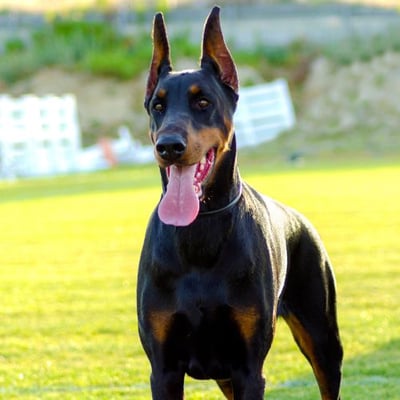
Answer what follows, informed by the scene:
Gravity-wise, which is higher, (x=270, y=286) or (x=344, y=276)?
(x=270, y=286)

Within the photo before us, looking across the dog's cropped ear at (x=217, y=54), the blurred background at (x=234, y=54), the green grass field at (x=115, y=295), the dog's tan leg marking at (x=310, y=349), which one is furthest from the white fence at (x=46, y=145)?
the dog's cropped ear at (x=217, y=54)

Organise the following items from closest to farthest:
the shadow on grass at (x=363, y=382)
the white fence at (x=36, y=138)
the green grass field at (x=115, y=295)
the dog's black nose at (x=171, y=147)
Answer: the dog's black nose at (x=171, y=147), the shadow on grass at (x=363, y=382), the green grass field at (x=115, y=295), the white fence at (x=36, y=138)

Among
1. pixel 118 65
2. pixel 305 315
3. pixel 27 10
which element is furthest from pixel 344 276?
pixel 27 10

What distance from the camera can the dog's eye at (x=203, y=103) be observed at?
5914 millimetres

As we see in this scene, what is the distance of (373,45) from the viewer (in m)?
53.1

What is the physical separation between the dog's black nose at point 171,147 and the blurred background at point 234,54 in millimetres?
40825

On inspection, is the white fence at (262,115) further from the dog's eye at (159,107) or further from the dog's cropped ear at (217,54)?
the dog's eye at (159,107)

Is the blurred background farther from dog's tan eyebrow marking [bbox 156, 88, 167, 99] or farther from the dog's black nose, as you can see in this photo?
the dog's black nose

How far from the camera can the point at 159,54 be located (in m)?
6.34

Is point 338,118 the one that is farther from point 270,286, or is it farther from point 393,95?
point 270,286

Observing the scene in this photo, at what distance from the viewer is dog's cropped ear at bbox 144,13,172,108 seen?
20.6 feet

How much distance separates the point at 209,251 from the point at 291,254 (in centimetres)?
108

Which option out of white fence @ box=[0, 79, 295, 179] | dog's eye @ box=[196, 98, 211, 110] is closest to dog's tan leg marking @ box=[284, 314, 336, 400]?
dog's eye @ box=[196, 98, 211, 110]

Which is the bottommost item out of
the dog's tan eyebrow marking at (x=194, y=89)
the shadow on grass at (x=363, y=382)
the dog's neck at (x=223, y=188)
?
the shadow on grass at (x=363, y=382)
